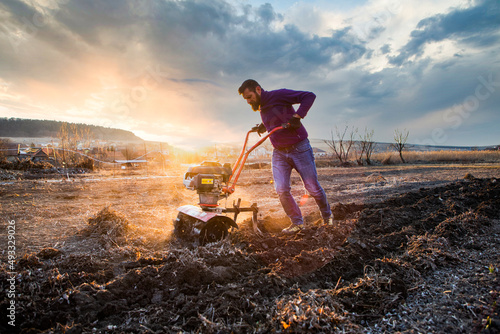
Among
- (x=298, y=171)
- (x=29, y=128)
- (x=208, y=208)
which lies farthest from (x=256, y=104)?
(x=29, y=128)

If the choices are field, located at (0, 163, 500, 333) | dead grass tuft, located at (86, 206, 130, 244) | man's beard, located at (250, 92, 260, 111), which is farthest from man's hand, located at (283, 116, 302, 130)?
dead grass tuft, located at (86, 206, 130, 244)

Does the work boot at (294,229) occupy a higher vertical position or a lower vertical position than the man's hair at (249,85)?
lower

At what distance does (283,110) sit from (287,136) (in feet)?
1.33

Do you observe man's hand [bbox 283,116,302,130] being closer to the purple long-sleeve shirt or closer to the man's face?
the purple long-sleeve shirt

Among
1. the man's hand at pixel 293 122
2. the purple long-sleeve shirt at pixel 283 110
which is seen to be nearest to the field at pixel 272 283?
the purple long-sleeve shirt at pixel 283 110

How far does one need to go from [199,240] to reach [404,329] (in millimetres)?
2326

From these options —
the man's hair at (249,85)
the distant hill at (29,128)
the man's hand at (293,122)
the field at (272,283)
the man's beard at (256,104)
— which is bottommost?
the field at (272,283)

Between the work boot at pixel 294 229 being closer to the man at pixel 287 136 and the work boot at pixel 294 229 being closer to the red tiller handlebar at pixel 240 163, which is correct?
the man at pixel 287 136

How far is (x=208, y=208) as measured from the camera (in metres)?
3.49

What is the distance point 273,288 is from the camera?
6.85 feet

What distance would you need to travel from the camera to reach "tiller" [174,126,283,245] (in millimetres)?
3213

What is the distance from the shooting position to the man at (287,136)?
360cm

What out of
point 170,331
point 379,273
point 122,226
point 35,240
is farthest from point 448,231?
point 35,240

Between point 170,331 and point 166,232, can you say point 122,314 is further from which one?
point 166,232
